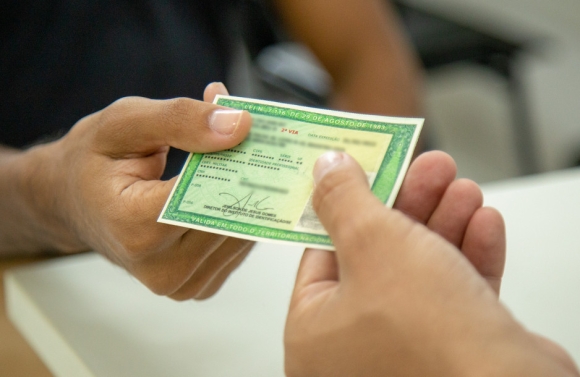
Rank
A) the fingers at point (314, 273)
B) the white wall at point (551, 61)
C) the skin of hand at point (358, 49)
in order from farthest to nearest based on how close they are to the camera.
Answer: the white wall at point (551, 61), the skin of hand at point (358, 49), the fingers at point (314, 273)

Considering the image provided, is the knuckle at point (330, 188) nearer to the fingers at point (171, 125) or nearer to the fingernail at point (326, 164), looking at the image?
the fingernail at point (326, 164)

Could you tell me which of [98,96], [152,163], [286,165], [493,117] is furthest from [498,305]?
[493,117]

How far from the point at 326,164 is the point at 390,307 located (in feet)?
0.49

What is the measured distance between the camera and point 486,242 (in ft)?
1.61

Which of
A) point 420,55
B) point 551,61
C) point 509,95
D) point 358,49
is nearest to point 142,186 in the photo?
point 358,49

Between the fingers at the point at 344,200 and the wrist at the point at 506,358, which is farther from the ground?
the fingers at the point at 344,200

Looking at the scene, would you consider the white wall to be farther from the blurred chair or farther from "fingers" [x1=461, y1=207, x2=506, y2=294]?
"fingers" [x1=461, y1=207, x2=506, y2=294]

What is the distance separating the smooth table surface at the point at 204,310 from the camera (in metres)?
0.62

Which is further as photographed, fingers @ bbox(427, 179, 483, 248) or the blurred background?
the blurred background

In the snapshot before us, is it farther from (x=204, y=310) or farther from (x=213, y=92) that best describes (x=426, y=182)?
(x=204, y=310)

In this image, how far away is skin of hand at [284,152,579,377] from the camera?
1.14ft

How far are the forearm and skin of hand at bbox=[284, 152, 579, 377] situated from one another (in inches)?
14.8

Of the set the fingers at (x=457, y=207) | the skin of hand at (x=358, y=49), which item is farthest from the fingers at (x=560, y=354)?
the skin of hand at (x=358, y=49)

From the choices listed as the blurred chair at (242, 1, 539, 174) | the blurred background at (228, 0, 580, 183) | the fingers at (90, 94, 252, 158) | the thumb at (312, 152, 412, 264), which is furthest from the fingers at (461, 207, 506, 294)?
the blurred background at (228, 0, 580, 183)
